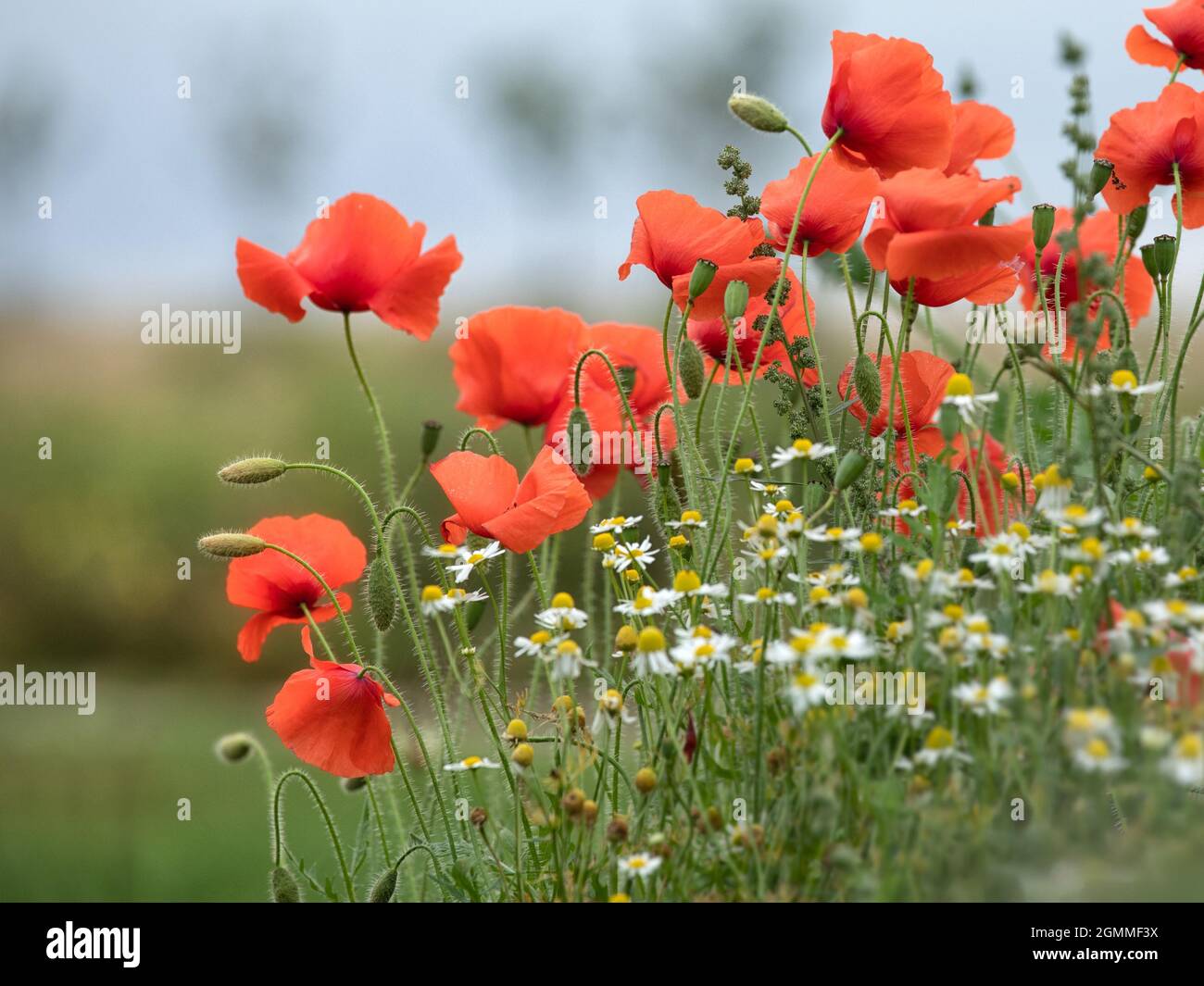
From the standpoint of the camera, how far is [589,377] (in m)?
1.11

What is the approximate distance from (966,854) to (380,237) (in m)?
Result: 0.63

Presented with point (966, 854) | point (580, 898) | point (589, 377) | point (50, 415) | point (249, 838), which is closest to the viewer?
point (966, 854)

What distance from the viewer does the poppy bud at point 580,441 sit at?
0.93 metres

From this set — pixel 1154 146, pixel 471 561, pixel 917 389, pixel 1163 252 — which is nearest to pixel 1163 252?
pixel 1163 252

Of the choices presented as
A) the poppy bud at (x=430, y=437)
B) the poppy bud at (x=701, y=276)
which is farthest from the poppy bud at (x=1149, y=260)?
the poppy bud at (x=430, y=437)

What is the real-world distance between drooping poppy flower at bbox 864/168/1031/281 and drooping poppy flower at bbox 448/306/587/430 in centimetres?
32

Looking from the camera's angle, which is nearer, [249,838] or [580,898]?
[580,898]

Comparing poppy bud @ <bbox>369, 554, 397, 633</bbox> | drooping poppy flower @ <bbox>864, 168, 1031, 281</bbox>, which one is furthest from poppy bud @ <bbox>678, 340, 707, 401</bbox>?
poppy bud @ <bbox>369, 554, 397, 633</bbox>

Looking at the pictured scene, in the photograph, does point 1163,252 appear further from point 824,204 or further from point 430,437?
point 430,437

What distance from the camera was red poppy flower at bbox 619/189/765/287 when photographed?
36.0 inches

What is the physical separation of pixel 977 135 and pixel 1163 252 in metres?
0.22

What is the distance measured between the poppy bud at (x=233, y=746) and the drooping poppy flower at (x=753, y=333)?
0.47m
